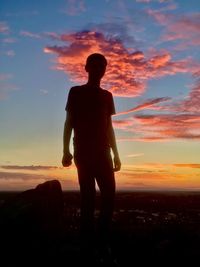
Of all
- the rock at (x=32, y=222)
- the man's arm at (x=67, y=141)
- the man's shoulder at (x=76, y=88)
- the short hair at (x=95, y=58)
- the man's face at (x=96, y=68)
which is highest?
the short hair at (x=95, y=58)

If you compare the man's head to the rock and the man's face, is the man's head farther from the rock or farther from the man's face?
the rock

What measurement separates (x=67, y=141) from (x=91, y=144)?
0.43 metres

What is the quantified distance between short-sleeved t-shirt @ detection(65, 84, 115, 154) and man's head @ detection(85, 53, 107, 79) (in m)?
0.24

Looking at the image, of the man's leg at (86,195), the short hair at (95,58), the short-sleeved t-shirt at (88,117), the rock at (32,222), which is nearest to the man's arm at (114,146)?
the short-sleeved t-shirt at (88,117)

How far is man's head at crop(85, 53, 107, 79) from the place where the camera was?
6.57 metres

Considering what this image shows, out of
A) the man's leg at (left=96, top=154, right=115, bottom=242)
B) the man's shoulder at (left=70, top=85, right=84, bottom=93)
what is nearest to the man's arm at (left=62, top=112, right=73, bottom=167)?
the man's shoulder at (left=70, top=85, right=84, bottom=93)

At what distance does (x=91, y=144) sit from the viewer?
6.28 m

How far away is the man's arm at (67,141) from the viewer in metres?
6.33

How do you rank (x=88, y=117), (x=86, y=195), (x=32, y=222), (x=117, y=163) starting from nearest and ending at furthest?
(x=86, y=195) → (x=88, y=117) → (x=117, y=163) → (x=32, y=222)

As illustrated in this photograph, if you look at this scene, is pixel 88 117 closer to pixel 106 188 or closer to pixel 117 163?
pixel 117 163

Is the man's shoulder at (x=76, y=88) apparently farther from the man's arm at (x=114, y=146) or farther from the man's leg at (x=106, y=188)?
the man's leg at (x=106, y=188)

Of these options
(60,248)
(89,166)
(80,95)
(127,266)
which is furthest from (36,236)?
(80,95)

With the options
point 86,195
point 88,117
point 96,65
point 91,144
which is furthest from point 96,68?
point 86,195

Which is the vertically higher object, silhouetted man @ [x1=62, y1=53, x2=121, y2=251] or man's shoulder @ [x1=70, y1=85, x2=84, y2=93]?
man's shoulder @ [x1=70, y1=85, x2=84, y2=93]
